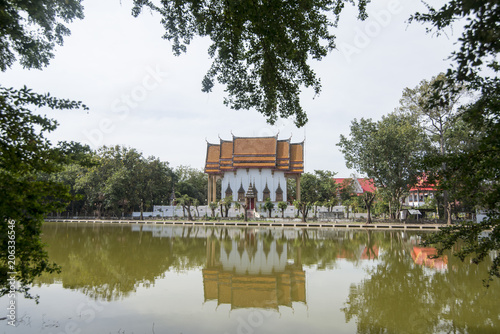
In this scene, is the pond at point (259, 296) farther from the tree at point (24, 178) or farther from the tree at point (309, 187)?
the tree at point (309, 187)

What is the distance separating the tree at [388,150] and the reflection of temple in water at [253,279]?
17895 mm

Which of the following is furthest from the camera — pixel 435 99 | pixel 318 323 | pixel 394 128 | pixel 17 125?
pixel 394 128

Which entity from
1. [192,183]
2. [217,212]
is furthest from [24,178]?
[192,183]

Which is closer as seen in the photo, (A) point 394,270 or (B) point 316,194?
(A) point 394,270

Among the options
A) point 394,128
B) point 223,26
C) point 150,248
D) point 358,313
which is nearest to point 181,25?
point 223,26

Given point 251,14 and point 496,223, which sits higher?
point 251,14

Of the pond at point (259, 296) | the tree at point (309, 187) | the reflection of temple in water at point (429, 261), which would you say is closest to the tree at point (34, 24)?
the pond at point (259, 296)

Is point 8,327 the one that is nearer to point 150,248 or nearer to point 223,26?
point 223,26

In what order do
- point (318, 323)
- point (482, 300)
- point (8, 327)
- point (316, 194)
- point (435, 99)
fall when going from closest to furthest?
1. point (435, 99)
2. point (8, 327)
3. point (318, 323)
4. point (482, 300)
5. point (316, 194)

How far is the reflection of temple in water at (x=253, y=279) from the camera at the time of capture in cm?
718

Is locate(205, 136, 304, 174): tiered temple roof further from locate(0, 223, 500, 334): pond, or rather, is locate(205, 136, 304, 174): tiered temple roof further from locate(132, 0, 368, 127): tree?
locate(132, 0, 368, 127): tree

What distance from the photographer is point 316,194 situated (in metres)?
40.9

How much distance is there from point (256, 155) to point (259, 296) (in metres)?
33.0

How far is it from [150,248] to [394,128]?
21564mm
